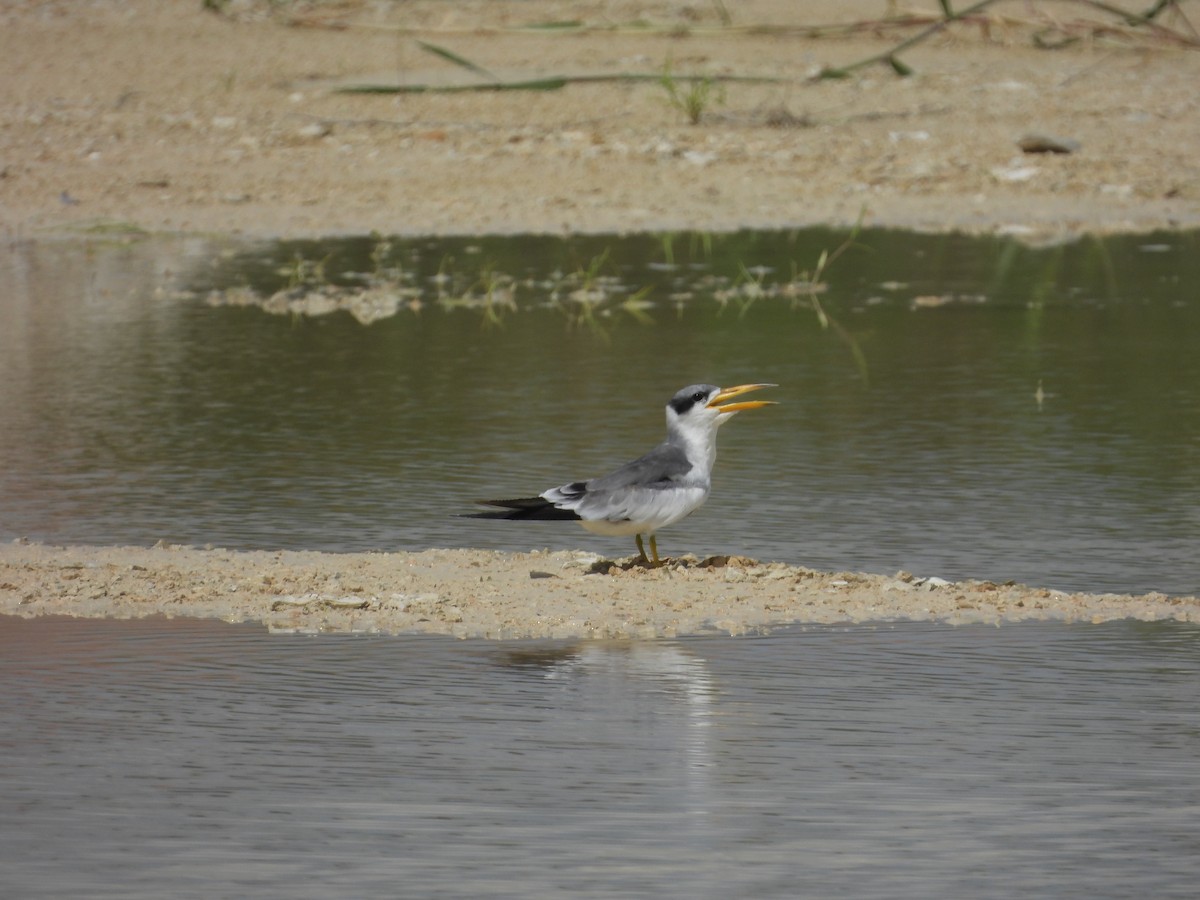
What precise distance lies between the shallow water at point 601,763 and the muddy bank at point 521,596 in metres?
0.16

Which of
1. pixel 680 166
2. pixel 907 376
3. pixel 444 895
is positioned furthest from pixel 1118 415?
pixel 680 166

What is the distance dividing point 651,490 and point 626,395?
3891 mm

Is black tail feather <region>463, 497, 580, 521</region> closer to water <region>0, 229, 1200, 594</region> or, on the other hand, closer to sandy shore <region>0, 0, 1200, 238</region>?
water <region>0, 229, 1200, 594</region>

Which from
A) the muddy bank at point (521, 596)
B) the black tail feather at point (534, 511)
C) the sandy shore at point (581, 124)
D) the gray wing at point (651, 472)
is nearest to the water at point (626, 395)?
the muddy bank at point (521, 596)

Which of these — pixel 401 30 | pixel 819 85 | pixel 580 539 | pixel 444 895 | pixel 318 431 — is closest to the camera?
pixel 444 895

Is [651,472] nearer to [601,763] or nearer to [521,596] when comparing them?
[521,596]

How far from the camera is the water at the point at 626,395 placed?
26.6 feet

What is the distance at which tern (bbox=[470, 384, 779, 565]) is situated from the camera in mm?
7094

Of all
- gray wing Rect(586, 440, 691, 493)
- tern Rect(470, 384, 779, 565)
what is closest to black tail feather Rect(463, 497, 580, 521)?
tern Rect(470, 384, 779, 565)

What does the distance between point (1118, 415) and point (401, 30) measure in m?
15.6

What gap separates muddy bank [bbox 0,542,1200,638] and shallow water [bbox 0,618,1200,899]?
0.16 metres

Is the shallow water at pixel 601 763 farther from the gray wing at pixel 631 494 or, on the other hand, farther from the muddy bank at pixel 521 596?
the gray wing at pixel 631 494

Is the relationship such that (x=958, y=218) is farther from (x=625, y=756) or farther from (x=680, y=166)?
(x=625, y=756)

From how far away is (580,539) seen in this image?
8289 millimetres
